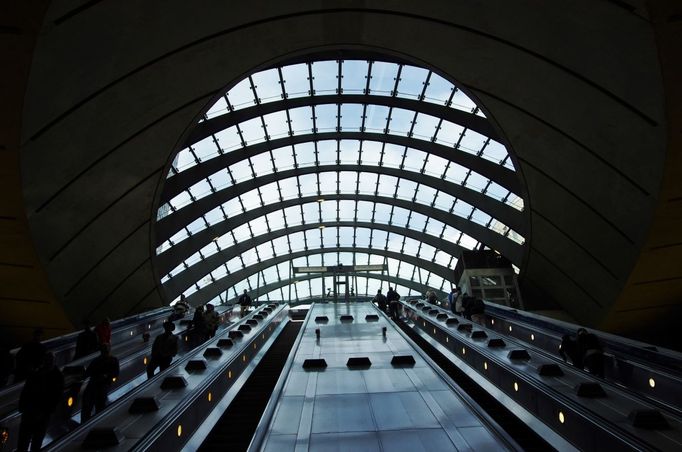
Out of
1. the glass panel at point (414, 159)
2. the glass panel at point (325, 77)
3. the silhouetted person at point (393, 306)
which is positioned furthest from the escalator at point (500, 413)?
the glass panel at point (414, 159)

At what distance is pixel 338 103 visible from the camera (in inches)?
958

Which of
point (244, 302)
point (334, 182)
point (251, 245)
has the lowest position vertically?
point (244, 302)

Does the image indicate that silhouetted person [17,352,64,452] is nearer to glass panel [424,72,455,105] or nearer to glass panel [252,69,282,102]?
glass panel [252,69,282,102]

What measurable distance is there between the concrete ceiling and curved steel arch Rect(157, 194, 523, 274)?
6753 mm

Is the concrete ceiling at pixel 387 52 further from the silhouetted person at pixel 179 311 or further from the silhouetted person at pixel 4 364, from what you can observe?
the silhouetted person at pixel 4 364

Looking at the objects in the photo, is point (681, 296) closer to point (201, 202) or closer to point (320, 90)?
point (320, 90)

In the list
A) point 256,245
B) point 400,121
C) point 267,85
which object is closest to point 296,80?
point 267,85

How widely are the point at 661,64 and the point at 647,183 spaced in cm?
444

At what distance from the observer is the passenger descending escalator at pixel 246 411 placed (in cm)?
593

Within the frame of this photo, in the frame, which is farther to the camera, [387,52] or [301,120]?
[301,120]

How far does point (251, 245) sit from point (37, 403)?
30934 mm

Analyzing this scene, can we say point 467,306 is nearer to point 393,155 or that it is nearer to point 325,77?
point 325,77

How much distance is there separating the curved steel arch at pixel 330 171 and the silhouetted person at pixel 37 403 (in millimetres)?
20580

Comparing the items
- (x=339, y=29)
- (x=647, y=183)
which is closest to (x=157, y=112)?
(x=339, y=29)
